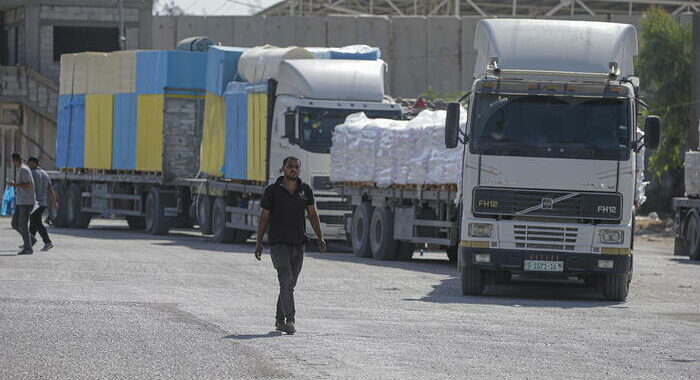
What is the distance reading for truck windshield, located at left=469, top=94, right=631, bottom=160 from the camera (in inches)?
792

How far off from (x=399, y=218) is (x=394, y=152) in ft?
4.16

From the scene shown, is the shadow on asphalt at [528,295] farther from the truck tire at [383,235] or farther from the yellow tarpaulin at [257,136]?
the yellow tarpaulin at [257,136]

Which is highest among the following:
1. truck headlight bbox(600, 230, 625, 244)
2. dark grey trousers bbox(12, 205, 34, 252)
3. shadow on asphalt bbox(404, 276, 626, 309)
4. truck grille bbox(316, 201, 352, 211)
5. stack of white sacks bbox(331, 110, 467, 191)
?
stack of white sacks bbox(331, 110, 467, 191)

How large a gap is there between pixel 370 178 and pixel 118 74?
1324cm

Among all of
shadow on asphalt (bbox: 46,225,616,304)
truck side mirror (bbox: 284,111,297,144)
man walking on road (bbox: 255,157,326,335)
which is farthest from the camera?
truck side mirror (bbox: 284,111,297,144)

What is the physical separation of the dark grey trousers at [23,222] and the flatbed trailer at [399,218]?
6.43 metres

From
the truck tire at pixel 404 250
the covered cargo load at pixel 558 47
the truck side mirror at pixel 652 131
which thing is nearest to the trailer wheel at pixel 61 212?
the truck tire at pixel 404 250

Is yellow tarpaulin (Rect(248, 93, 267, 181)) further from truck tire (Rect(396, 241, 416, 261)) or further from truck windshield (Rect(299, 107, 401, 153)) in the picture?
truck tire (Rect(396, 241, 416, 261))

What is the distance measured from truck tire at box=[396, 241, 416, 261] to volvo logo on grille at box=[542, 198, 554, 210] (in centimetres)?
885

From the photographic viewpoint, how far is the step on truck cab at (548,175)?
65.8 ft

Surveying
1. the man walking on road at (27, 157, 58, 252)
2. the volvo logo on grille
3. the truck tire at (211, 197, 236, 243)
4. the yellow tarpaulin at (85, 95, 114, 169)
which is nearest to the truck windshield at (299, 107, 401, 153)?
the truck tire at (211, 197, 236, 243)

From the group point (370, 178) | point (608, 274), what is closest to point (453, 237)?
point (370, 178)

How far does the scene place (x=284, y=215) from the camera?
49.3 ft

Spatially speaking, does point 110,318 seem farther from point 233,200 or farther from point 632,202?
point 233,200
